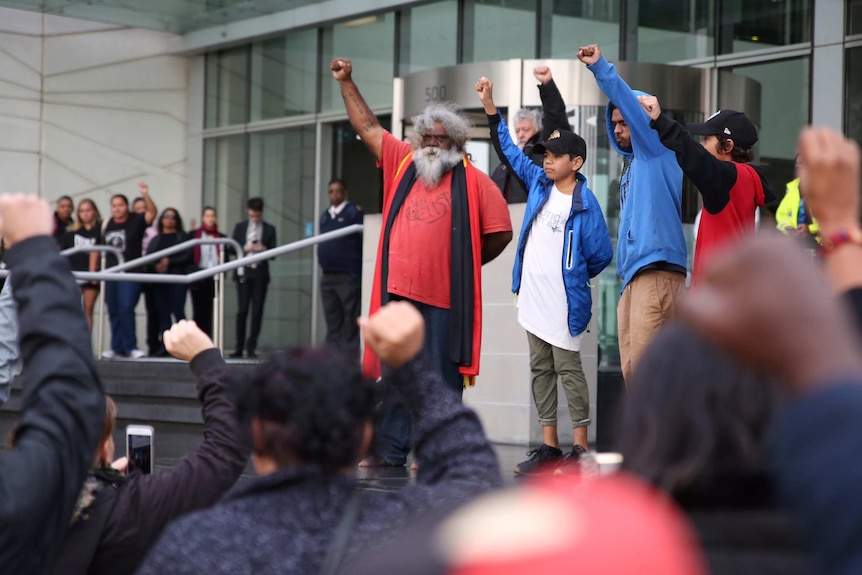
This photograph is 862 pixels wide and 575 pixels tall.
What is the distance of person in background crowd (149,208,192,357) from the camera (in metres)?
12.0

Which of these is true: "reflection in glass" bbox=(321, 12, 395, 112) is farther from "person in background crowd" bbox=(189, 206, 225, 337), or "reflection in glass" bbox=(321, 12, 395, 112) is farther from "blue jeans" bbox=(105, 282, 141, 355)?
"blue jeans" bbox=(105, 282, 141, 355)

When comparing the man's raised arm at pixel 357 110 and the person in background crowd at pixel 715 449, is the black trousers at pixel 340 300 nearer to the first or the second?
the man's raised arm at pixel 357 110

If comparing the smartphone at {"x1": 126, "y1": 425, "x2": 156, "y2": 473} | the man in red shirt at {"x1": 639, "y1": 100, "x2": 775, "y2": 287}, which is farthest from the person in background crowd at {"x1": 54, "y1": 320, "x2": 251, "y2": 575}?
the man in red shirt at {"x1": 639, "y1": 100, "x2": 775, "y2": 287}

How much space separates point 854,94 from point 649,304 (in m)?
7.02

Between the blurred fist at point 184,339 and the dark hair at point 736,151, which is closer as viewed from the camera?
the blurred fist at point 184,339

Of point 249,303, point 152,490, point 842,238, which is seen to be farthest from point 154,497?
point 249,303

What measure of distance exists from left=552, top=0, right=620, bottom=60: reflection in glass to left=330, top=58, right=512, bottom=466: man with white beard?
7123 millimetres

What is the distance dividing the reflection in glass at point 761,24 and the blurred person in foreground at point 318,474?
11066mm

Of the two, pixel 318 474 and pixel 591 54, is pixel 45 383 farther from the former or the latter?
pixel 591 54

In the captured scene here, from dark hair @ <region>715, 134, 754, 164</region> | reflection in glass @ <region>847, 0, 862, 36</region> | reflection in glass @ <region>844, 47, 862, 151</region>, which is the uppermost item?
reflection in glass @ <region>847, 0, 862, 36</region>

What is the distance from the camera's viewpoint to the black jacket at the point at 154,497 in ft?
8.02

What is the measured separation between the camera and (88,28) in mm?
17297

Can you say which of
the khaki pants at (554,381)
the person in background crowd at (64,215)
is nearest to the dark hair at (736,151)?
the khaki pants at (554,381)

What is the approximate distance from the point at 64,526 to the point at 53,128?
15.9m
